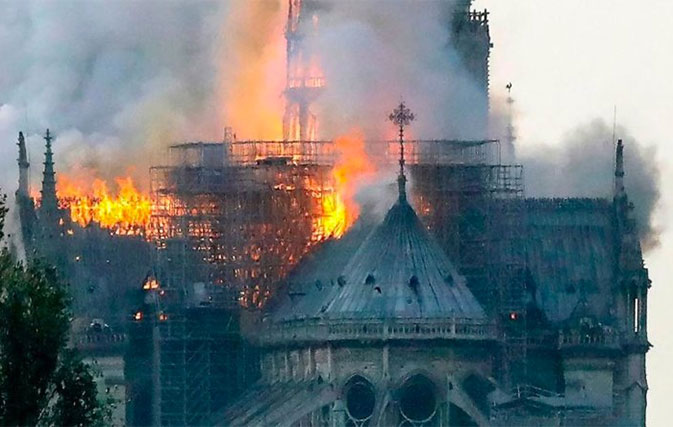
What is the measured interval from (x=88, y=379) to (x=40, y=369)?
4.90 ft

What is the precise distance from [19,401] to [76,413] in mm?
1729

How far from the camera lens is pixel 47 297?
145 m

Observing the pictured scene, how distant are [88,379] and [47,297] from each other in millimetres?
2610

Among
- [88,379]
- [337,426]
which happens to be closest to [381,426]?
[337,426]

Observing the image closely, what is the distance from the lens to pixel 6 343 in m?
145

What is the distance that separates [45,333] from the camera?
14475 centimetres

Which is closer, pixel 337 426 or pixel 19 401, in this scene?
pixel 19 401

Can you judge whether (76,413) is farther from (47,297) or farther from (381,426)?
(381,426)

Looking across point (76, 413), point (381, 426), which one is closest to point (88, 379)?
point (76, 413)

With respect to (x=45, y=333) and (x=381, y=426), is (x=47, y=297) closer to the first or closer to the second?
(x=45, y=333)

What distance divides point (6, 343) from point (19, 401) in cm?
140

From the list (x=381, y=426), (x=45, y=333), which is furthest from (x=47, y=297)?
(x=381, y=426)

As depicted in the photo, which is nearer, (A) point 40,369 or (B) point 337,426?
(A) point 40,369

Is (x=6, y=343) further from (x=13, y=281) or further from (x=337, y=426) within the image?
(x=337, y=426)
